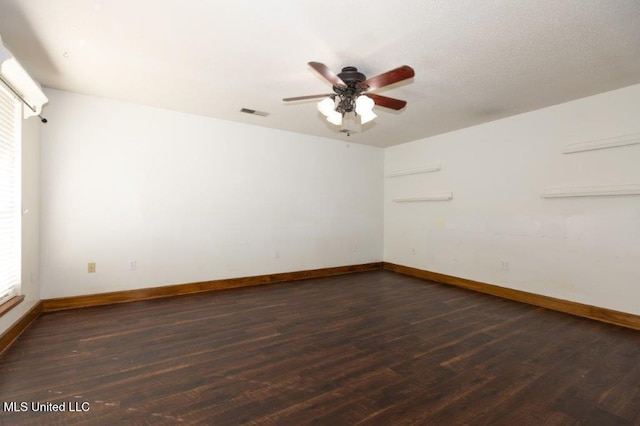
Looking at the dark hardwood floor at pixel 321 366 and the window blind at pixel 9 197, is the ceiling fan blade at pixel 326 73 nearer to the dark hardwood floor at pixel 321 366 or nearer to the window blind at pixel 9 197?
the dark hardwood floor at pixel 321 366

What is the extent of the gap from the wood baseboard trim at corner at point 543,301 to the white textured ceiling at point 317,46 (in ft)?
7.98

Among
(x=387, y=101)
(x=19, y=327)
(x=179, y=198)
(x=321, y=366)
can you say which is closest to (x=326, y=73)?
(x=387, y=101)

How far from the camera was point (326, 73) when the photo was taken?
86.7 inches

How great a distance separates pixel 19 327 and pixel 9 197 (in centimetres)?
118

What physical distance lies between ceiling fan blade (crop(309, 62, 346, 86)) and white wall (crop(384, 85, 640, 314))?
299 cm

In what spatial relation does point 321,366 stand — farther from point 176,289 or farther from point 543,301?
point 543,301

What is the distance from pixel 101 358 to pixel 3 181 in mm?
1699

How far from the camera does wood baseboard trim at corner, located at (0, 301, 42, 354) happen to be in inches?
92.4

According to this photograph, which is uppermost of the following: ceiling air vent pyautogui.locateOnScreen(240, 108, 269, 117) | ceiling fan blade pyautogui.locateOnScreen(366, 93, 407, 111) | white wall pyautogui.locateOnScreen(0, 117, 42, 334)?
ceiling air vent pyautogui.locateOnScreen(240, 108, 269, 117)

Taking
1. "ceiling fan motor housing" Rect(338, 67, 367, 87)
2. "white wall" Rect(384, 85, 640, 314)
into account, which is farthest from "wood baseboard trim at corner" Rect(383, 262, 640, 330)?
"ceiling fan motor housing" Rect(338, 67, 367, 87)

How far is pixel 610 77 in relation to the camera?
2867 mm

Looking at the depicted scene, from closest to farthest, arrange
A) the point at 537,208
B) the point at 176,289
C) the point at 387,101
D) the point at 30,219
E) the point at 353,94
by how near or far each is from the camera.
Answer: the point at 353,94 → the point at 387,101 → the point at 30,219 → the point at 537,208 → the point at 176,289

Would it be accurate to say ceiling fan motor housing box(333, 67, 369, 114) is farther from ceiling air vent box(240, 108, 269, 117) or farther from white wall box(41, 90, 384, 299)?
white wall box(41, 90, 384, 299)

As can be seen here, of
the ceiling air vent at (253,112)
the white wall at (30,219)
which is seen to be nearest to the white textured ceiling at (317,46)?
the ceiling air vent at (253,112)
